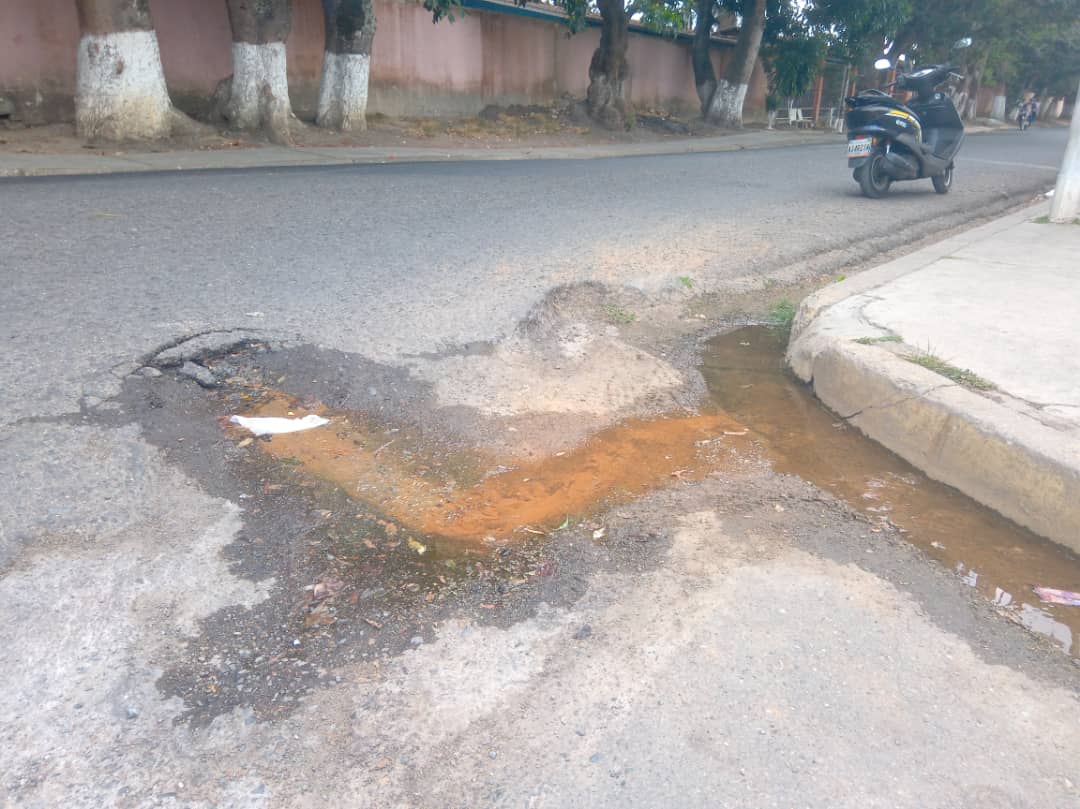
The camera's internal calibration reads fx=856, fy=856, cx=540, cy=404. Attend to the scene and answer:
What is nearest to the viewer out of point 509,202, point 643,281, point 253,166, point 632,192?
point 643,281

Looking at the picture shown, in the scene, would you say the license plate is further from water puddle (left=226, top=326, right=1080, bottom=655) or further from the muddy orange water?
the muddy orange water

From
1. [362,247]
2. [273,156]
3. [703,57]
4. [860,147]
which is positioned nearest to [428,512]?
[362,247]

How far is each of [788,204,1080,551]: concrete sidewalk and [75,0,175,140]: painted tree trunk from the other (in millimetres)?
9360

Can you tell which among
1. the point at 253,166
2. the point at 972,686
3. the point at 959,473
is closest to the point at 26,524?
the point at 972,686

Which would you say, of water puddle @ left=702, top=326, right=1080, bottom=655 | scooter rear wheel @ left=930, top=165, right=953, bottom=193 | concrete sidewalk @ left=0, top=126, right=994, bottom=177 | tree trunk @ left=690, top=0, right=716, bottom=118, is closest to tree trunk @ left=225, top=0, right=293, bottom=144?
concrete sidewalk @ left=0, top=126, right=994, bottom=177

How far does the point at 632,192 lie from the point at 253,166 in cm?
457

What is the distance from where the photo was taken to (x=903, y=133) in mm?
8859

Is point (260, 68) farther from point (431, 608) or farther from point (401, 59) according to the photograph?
point (431, 608)

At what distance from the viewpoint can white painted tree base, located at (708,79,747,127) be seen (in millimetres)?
22438

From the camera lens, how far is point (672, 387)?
419 centimetres

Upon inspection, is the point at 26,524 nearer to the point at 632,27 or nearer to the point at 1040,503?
the point at 1040,503

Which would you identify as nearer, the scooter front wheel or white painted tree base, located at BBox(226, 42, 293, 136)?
the scooter front wheel

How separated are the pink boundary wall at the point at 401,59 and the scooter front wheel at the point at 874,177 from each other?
1014cm

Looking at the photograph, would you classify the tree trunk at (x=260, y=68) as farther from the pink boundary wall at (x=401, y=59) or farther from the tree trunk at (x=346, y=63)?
the pink boundary wall at (x=401, y=59)
